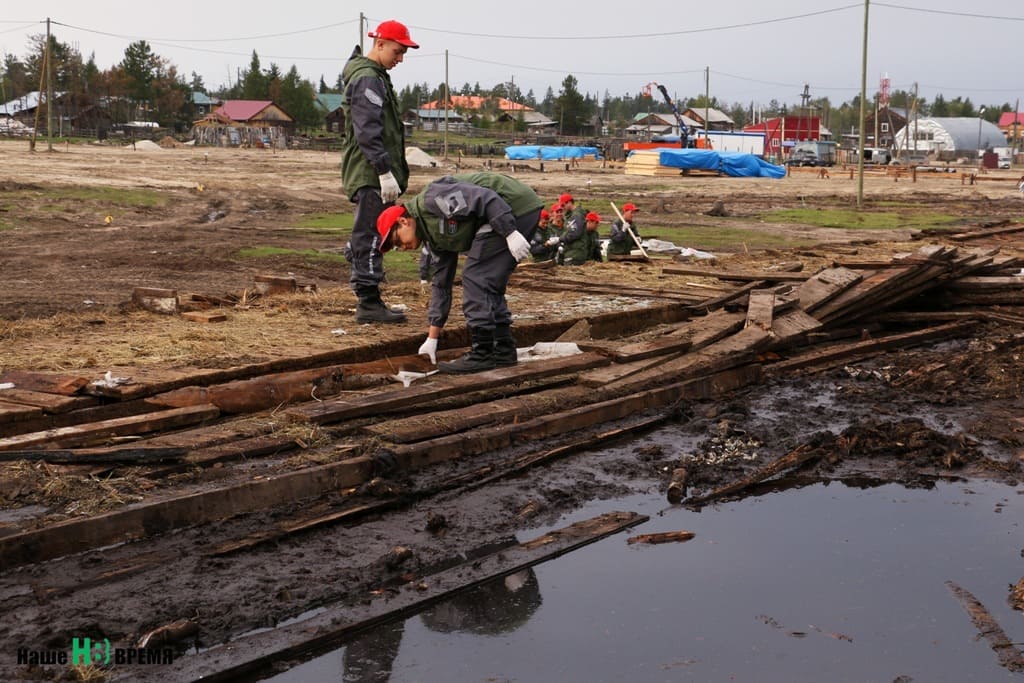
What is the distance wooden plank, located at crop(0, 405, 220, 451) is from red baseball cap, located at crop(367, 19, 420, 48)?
3477mm

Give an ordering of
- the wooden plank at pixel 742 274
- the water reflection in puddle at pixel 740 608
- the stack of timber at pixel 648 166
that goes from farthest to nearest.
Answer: the stack of timber at pixel 648 166 < the wooden plank at pixel 742 274 < the water reflection in puddle at pixel 740 608

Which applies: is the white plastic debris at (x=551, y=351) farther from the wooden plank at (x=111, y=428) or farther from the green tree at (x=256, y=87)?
the green tree at (x=256, y=87)

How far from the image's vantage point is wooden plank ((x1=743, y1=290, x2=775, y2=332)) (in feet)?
29.7

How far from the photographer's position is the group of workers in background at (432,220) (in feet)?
23.7

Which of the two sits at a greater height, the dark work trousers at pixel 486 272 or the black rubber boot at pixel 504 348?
the dark work trousers at pixel 486 272

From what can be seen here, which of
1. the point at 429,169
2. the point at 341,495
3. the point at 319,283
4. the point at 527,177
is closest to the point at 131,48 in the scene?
the point at 429,169

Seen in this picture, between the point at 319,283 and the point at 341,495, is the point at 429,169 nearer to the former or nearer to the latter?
the point at 319,283

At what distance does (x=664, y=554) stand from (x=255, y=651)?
205 centimetres

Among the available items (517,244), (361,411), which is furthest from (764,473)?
(361,411)

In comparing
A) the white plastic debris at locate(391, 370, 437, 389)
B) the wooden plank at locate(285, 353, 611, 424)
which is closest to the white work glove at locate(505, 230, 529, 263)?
the wooden plank at locate(285, 353, 611, 424)

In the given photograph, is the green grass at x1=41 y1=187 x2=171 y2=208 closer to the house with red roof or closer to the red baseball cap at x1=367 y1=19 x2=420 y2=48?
the red baseball cap at x1=367 y1=19 x2=420 y2=48

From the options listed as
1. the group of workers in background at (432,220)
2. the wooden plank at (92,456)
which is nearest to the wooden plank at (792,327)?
the group of workers in background at (432,220)

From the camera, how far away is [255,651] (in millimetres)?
3795

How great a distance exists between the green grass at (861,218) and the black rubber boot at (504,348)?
1610 centimetres
